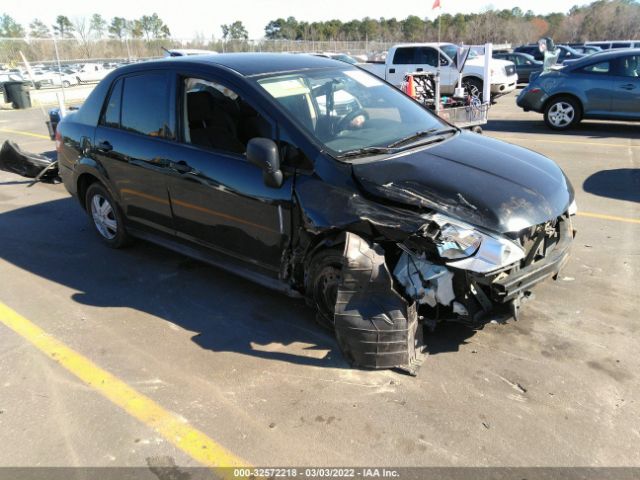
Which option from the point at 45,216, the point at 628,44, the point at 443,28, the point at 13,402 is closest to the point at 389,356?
the point at 13,402

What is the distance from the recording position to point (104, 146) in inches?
195

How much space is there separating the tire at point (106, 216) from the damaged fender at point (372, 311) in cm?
296

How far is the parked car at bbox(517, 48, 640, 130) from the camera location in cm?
1035

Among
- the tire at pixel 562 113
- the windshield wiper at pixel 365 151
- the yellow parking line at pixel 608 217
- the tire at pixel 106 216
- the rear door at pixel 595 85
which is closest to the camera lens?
the windshield wiper at pixel 365 151

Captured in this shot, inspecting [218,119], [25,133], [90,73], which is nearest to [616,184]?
[218,119]

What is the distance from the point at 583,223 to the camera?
5652mm

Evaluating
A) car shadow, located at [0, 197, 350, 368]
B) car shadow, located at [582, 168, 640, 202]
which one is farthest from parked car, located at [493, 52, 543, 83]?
car shadow, located at [0, 197, 350, 368]

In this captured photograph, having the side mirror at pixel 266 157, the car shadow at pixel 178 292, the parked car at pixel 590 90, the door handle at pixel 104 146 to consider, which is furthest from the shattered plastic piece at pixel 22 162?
the parked car at pixel 590 90

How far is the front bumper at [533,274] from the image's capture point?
10.0ft

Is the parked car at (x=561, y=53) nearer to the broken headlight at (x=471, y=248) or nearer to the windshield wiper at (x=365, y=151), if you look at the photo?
the windshield wiper at (x=365, y=151)

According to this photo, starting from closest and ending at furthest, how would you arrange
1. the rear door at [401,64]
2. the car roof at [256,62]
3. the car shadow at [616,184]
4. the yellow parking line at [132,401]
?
the yellow parking line at [132,401] → the car roof at [256,62] → the car shadow at [616,184] → the rear door at [401,64]

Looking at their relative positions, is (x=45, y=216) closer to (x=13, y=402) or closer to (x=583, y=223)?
(x=13, y=402)

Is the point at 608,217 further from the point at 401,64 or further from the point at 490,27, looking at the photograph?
the point at 490,27

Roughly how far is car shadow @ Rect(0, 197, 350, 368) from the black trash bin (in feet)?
52.6
